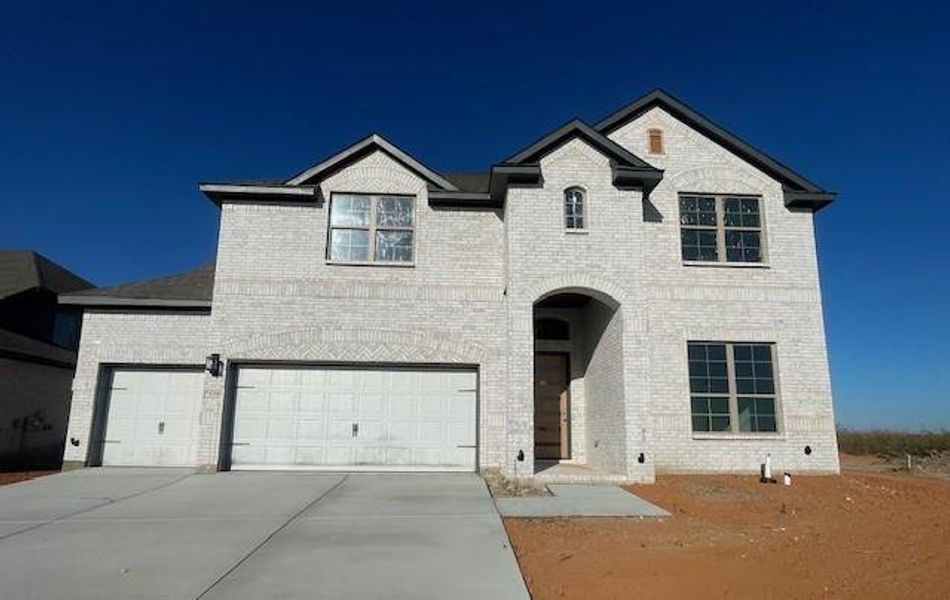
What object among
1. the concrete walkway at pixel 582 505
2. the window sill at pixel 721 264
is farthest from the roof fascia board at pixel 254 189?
the window sill at pixel 721 264

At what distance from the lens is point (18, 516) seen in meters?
7.84

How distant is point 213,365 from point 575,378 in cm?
799

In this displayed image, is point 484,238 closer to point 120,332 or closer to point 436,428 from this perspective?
point 436,428

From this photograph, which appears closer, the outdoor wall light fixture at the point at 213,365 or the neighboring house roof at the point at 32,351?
the outdoor wall light fixture at the point at 213,365

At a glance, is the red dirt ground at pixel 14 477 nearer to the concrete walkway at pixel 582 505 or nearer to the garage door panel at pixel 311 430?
the garage door panel at pixel 311 430

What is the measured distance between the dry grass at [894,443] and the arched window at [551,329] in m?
14.8

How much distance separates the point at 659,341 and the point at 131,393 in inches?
465

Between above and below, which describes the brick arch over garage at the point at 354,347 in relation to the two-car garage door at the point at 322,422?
above

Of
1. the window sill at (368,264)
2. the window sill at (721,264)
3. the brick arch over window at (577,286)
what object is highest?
the window sill at (721,264)

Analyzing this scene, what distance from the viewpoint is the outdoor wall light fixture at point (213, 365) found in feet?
39.9

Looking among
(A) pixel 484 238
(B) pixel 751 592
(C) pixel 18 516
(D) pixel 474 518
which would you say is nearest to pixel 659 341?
(A) pixel 484 238

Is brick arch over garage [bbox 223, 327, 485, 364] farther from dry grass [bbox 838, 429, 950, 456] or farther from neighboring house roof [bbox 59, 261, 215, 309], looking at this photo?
dry grass [bbox 838, 429, 950, 456]

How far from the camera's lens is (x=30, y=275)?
18.6m

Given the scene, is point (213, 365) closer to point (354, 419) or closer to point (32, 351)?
point (354, 419)
